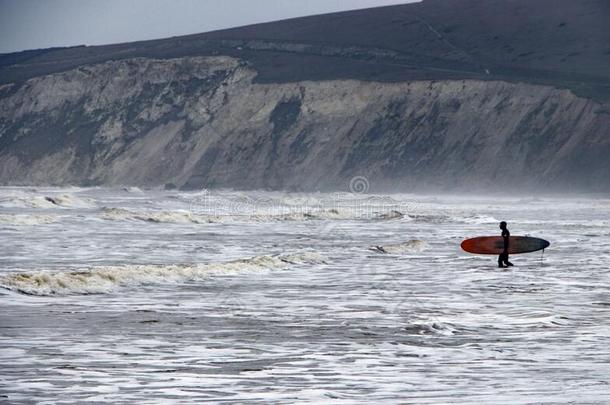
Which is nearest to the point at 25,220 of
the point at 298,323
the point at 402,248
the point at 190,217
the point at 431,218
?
the point at 190,217

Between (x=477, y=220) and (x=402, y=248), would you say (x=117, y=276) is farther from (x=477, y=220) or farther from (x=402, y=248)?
(x=477, y=220)

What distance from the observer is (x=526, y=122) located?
121688mm

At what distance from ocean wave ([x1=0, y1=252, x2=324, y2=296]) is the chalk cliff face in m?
86.3

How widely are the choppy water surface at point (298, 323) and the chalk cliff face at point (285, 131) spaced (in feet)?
270

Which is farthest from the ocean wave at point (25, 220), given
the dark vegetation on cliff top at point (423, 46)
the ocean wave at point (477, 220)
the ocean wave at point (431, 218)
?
the dark vegetation on cliff top at point (423, 46)

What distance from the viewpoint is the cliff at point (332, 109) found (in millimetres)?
120438

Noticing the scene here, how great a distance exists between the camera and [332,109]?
433ft

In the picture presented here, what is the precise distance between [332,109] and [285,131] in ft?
17.1

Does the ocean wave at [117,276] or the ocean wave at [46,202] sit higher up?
the ocean wave at [46,202]

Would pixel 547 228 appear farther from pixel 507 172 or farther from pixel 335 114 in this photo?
pixel 335 114

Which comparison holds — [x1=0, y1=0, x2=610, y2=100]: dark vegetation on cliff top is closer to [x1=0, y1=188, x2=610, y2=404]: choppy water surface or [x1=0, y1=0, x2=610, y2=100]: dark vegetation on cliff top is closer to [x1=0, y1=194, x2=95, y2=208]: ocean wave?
[x1=0, y1=194, x2=95, y2=208]: ocean wave

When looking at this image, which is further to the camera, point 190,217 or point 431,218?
point 431,218

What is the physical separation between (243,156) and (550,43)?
35765 millimetres

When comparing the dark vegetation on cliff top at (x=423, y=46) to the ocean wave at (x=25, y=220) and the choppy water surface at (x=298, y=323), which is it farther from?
the choppy water surface at (x=298, y=323)
